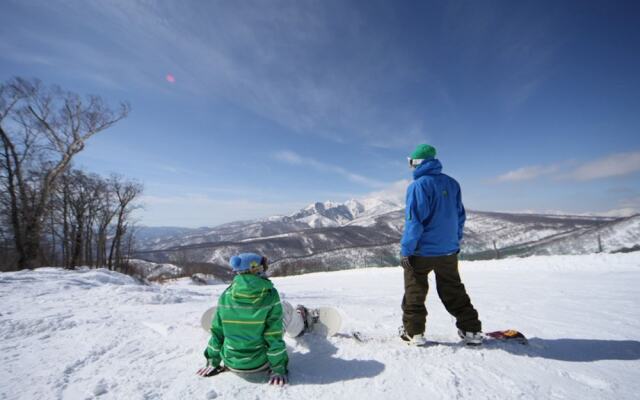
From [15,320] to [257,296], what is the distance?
4.27 meters

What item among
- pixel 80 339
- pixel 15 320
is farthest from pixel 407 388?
pixel 15 320

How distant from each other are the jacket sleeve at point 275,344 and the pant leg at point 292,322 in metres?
0.78

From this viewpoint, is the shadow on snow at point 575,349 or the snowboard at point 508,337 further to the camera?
the snowboard at point 508,337

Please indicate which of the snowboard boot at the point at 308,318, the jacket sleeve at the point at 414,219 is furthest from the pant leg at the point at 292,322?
the jacket sleeve at the point at 414,219

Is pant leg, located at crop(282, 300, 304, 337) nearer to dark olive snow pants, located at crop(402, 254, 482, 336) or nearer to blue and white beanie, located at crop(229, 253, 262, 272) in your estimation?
blue and white beanie, located at crop(229, 253, 262, 272)

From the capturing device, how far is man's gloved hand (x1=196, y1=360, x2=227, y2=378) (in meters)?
2.36

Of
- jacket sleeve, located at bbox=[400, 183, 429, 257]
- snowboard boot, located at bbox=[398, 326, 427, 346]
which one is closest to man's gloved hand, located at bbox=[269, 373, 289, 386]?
snowboard boot, located at bbox=[398, 326, 427, 346]

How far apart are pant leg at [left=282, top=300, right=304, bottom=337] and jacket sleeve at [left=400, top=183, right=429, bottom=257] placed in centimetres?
144

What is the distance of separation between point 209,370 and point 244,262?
972 millimetres

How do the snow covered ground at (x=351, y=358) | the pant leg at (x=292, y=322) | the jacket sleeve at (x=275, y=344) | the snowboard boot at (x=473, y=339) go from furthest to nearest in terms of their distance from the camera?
the pant leg at (x=292, y=322)
the snowboard boot at (x=473, y=339)
the jacket sleeve at (x=275, y=344)
the snow covered ground at (x=351, y=358)

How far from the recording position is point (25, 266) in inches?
546

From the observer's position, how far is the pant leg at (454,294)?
2.96 metres

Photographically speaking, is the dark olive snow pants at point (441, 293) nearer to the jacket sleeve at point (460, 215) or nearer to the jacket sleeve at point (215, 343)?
the jacket sleeve at point (460, 215)

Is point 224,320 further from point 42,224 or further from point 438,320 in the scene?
point 42,224
